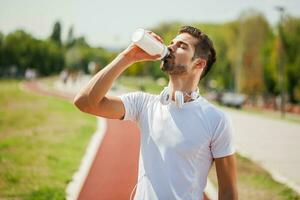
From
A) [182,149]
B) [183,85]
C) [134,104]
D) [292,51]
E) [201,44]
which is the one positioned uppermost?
[201,44]

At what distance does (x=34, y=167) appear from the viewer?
10.3 meters

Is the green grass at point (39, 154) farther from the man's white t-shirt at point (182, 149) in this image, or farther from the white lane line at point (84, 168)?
the man's white t-shirt at point (182, 149)

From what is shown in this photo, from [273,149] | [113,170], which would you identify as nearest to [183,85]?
[113,170]

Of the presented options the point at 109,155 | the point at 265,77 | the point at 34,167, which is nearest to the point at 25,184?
the point at 34,167

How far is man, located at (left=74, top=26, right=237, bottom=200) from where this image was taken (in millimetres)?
2654

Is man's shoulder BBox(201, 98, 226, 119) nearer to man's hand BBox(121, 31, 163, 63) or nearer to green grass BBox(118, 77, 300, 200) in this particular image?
man's hand BBox(121, 31, 163, 63)

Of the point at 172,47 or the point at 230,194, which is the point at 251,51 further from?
the point at 230,194

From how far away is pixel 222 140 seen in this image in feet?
8.79

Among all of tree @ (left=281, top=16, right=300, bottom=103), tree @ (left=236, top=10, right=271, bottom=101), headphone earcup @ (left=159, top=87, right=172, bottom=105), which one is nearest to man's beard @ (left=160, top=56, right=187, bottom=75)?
headphone earcup @ (left=159, top=87, right=172, bottom=105)

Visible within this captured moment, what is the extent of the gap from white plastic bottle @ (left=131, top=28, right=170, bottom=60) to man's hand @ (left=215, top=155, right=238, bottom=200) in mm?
657

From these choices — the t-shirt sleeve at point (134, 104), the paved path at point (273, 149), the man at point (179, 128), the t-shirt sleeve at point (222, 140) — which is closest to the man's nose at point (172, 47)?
the man at point (179, 128)

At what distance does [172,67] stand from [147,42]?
0.22 meters

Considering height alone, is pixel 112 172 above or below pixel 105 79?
below

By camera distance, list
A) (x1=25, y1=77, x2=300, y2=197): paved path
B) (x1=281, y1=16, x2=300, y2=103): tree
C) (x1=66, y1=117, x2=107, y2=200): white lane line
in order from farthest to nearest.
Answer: (x1=281, y1=16, x2=300, y2=103): tree < (x1=25, y1=77, x2=300, y2=197): paved path < (x1=66, y1=117, x2=107, y2=200): white lane line
